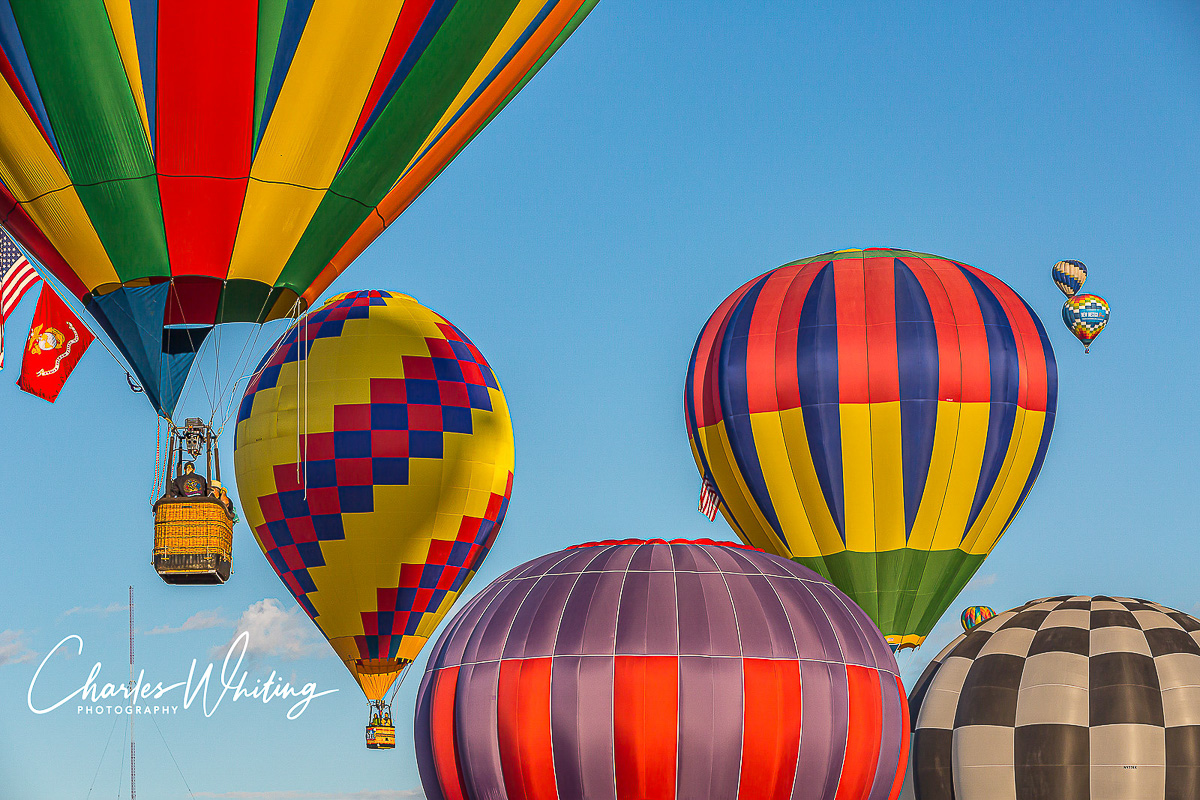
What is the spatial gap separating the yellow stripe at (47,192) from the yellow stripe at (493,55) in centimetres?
227

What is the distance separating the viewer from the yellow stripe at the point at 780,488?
54.3ft

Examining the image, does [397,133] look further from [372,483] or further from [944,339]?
[372,483]

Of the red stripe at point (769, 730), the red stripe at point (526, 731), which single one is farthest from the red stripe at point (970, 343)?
the red stripe at point (526, 731)

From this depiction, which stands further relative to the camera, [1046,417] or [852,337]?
[1046,417]

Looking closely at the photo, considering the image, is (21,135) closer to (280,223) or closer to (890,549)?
(280,223)

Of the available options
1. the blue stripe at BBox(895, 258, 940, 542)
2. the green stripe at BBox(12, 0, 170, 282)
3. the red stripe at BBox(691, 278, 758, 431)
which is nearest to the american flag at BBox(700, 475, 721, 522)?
the red stripe at BBox(691, 278, 758, 431)

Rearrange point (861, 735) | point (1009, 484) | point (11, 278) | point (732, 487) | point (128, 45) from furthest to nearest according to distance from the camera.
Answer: point (732, 487)
point (1009, 484)
point (11, 278)
point (861, 735)
point (128, 45)

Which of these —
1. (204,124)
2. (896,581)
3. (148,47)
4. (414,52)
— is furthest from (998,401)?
(148,47)

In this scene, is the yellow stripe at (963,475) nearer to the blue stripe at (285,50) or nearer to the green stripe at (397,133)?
the green stripe at (397,133)

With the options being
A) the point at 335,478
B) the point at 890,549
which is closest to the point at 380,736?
the point at 335,478

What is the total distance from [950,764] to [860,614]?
6.51ft

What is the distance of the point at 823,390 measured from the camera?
655 inches

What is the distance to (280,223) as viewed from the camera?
1209 cm

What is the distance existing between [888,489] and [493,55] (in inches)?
224
